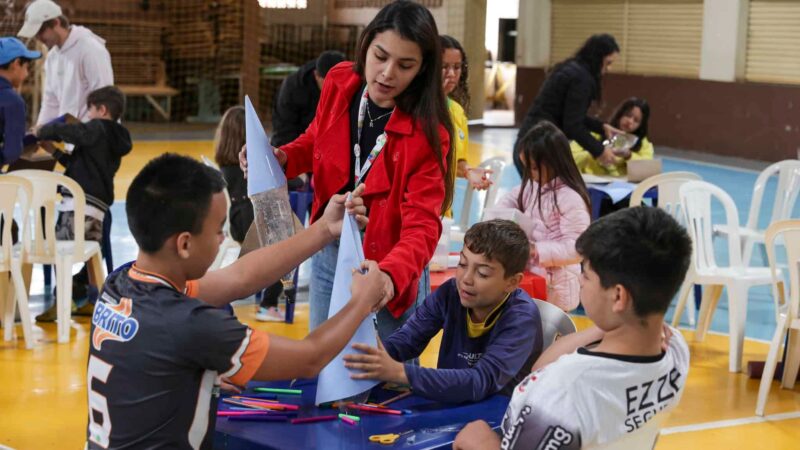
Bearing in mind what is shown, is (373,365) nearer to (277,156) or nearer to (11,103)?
(277,156)

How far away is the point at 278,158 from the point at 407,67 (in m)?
0.51

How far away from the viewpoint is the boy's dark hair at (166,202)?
2.37 meters

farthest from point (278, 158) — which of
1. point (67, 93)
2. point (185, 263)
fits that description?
point (67, 93)

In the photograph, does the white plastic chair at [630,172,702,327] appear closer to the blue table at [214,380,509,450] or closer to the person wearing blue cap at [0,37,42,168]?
the person wearing blue cap at [0,37,42,168]

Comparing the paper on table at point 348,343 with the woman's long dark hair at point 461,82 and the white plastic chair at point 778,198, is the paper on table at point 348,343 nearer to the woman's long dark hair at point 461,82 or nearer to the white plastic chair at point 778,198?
the woman's long dark hair at point 461,82

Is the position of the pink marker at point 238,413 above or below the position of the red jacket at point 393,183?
below

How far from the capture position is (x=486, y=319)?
10.9 feet

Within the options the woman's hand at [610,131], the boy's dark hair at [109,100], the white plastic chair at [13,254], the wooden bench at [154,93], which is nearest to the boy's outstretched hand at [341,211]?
the white plastic chair at [13,254]

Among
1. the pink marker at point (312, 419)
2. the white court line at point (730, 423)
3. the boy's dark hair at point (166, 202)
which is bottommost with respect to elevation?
the white court line at point (730, 423)

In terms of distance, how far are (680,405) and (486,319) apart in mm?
2370

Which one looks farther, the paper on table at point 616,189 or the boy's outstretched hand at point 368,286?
the paper on table at point 616,189

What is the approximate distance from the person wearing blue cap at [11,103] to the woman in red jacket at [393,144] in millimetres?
3848

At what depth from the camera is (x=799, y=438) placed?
4.93m

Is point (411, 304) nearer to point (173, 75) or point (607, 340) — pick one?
point (607, 340)
